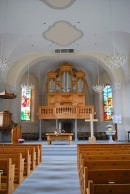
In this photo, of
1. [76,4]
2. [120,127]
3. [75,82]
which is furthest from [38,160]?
[75,82]

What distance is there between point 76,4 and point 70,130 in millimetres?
10956

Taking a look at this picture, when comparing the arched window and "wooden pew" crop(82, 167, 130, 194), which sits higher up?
the arched window

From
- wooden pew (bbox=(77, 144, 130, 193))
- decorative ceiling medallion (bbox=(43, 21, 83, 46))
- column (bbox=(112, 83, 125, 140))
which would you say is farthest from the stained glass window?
wooden pew (bbox=(77, 144, 130, 193))

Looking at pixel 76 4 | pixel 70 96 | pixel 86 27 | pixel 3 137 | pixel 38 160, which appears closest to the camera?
pixel 38 160

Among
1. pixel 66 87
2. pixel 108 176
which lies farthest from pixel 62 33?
pixel 108 176

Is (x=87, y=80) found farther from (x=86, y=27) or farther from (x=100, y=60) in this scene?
(x=86, y=27)

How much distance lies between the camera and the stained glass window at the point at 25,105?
16.5m

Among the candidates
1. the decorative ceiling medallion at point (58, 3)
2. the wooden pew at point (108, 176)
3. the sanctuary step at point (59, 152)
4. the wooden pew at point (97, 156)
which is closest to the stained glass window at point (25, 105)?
the sanctuary step at point (59, 152)

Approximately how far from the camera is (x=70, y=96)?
54.5 feet

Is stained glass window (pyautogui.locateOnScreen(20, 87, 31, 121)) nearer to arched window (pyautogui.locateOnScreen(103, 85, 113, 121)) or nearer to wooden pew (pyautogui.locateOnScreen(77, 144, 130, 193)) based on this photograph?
arched window (pyautogui.locateOnScreen(103, 85, 113, 121))

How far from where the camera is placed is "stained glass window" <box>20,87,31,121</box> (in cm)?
1653

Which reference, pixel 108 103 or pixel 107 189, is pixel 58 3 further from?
pixel 108 103

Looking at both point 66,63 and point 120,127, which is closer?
point 120,127

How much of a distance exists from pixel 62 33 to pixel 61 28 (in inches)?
26.3
